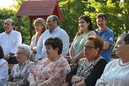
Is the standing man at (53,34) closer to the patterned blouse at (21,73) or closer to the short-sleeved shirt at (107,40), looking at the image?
the short-sleeved shirt at (107,40)

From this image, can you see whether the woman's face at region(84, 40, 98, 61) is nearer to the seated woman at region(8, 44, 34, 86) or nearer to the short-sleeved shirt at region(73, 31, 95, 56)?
the seated woman at region(8, 44, 34, 86)

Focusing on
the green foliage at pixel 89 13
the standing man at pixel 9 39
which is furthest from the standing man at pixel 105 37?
the green foliage at pixel 89 13

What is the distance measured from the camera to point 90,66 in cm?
523

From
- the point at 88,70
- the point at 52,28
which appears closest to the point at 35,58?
the point at 52,28

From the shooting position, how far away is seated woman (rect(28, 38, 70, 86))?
18.5ft

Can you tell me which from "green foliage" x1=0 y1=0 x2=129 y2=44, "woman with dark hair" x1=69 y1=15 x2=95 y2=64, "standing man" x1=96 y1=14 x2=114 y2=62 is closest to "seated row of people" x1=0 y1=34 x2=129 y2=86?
"woman with dark hair" x1=69 y1=15 x2=95 y2=64

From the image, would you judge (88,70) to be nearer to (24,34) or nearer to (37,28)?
(37,28)

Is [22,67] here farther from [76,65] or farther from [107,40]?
[107,40]

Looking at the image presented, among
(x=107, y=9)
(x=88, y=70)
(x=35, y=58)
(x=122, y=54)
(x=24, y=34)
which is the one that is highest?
(x=122, y=54)

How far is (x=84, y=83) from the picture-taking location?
5.09m

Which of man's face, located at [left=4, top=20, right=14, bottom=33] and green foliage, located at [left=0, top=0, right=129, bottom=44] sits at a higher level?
man's face, located at [left=4, top=20, right=14, bottom=33]

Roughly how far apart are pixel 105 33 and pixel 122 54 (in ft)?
7.67

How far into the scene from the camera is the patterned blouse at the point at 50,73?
562 cm

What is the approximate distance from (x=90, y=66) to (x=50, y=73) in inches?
29.3
